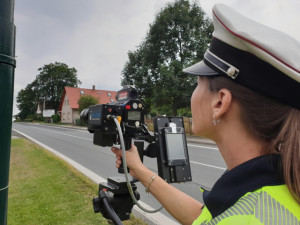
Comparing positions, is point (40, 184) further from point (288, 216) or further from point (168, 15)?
point (168, 15)

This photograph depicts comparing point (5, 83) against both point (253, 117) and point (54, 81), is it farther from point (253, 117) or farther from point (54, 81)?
point (54, 81)

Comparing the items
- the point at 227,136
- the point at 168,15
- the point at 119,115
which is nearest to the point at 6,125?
the point at 119,115

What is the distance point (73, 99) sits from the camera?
174 feet

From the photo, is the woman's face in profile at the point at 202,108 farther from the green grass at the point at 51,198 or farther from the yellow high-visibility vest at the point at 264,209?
the green grass at the point at 51,198

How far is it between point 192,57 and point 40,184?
63.7 ft

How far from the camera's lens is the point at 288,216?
677 mm

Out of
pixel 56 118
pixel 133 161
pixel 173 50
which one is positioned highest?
pixel 173 50

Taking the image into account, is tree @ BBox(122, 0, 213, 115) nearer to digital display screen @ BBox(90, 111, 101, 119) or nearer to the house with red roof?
digital display screen @ BBox(90, 111, 101, 119)

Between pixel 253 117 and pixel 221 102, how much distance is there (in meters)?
0.12

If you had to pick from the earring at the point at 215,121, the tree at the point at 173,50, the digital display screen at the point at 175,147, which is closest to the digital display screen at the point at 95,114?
the digital display screen at the point at 175,147

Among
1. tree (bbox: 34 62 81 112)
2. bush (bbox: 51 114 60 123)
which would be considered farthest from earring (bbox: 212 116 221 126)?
tree (bbox: 34 62 81 112)

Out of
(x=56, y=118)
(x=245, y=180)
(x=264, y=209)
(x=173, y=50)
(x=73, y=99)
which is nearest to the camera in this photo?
(x=264, y=209)

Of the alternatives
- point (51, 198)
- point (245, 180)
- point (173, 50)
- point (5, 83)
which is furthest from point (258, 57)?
point (173, 50)

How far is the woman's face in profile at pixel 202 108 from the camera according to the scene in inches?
38.4
